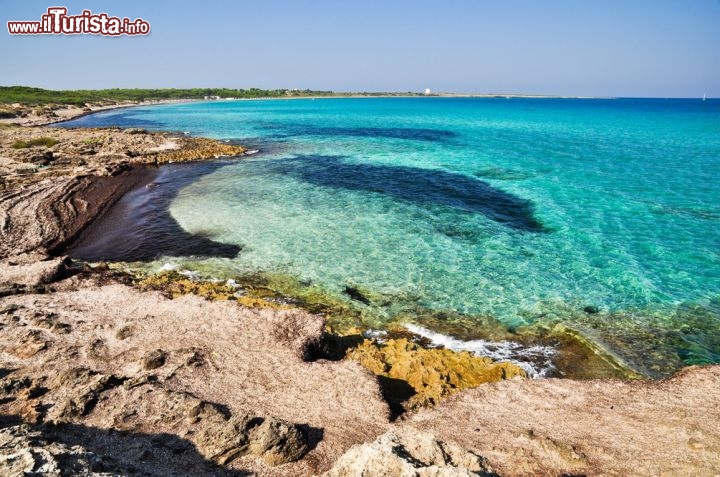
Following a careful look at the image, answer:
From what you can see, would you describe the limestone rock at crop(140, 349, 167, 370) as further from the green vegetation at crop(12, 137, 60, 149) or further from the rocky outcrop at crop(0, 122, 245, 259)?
the green vegetation at crop(12, 137, 60, 149)

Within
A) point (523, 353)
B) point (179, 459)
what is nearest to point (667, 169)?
point (523, 353)

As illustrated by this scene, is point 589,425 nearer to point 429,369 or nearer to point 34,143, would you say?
point 429,369

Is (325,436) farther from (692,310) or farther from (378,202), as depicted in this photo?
(378,202)

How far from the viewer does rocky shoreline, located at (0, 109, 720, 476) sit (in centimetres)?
761

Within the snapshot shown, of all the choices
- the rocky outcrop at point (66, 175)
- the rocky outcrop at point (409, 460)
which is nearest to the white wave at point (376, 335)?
the rocky outcrop at point (409, 460)

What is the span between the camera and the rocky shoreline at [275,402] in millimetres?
7609

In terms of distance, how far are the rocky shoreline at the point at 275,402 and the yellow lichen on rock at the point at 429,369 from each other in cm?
4

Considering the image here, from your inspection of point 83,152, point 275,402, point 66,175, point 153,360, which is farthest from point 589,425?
point 83,152

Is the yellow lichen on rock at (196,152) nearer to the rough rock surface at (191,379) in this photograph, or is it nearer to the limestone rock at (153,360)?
the rough rock surface at (191,379)

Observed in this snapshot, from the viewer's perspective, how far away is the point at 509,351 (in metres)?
13.2

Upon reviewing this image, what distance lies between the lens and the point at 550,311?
15539 mm

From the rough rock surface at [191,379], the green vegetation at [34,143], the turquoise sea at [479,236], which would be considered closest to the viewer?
the rough rock surface at [191,379]

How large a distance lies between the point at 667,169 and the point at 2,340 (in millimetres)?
52667

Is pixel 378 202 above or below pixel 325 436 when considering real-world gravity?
above
